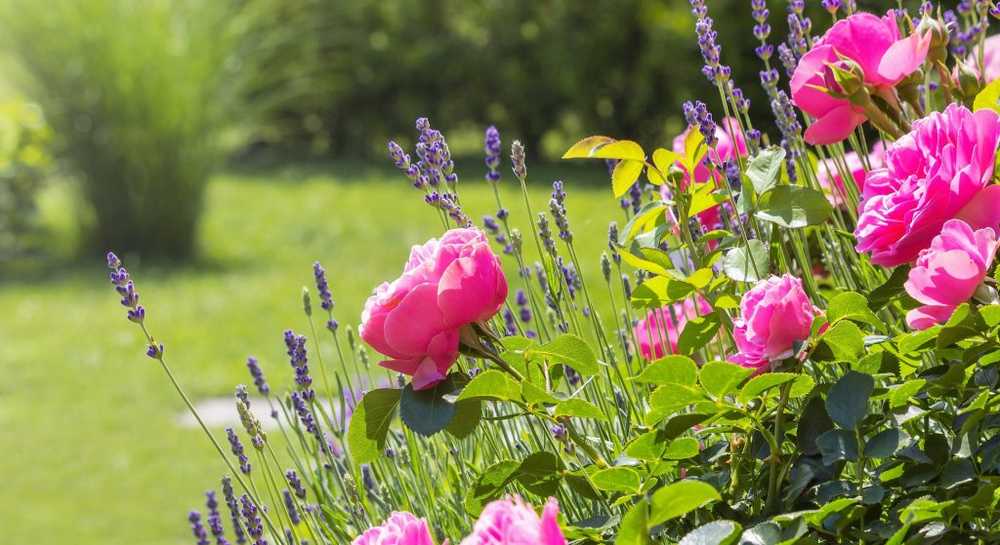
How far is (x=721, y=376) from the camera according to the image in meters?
1.01

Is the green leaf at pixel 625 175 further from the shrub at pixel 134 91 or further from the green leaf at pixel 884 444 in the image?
the shrub at pixel 134 91

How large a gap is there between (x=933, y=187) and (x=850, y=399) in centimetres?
21

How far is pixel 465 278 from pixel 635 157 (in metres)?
0.23

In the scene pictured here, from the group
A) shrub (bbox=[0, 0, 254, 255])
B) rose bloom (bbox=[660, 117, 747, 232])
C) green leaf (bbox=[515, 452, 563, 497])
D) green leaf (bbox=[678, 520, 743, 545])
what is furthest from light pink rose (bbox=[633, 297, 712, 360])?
shrub (bbox=[0, 0, 254, 255])

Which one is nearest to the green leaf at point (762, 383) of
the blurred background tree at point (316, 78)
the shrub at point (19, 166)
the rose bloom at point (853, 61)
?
the rose bloom at point (853, 61)

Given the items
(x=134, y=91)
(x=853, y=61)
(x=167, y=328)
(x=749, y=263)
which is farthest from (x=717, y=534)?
(x=134, y=91)

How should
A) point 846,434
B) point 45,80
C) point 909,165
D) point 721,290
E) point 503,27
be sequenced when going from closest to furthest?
1. point 846,434
2. point 909,165
3. point 721,290
4. point 45,80
5. point 503,27

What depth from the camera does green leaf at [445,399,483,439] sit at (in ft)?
3.63

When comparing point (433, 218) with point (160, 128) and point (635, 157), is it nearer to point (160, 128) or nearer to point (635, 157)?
point (160, 128)

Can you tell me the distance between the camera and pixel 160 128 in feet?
27.7

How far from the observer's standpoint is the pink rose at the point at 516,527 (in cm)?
83

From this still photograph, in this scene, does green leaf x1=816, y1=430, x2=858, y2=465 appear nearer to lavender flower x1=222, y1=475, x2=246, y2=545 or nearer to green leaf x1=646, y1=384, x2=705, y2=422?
green leaf x1=646, y1=384, x2=705, y2=422

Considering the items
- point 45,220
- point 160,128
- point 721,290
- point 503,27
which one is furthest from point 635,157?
point 503,27

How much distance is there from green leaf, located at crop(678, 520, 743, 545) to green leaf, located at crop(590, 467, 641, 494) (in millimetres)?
99
